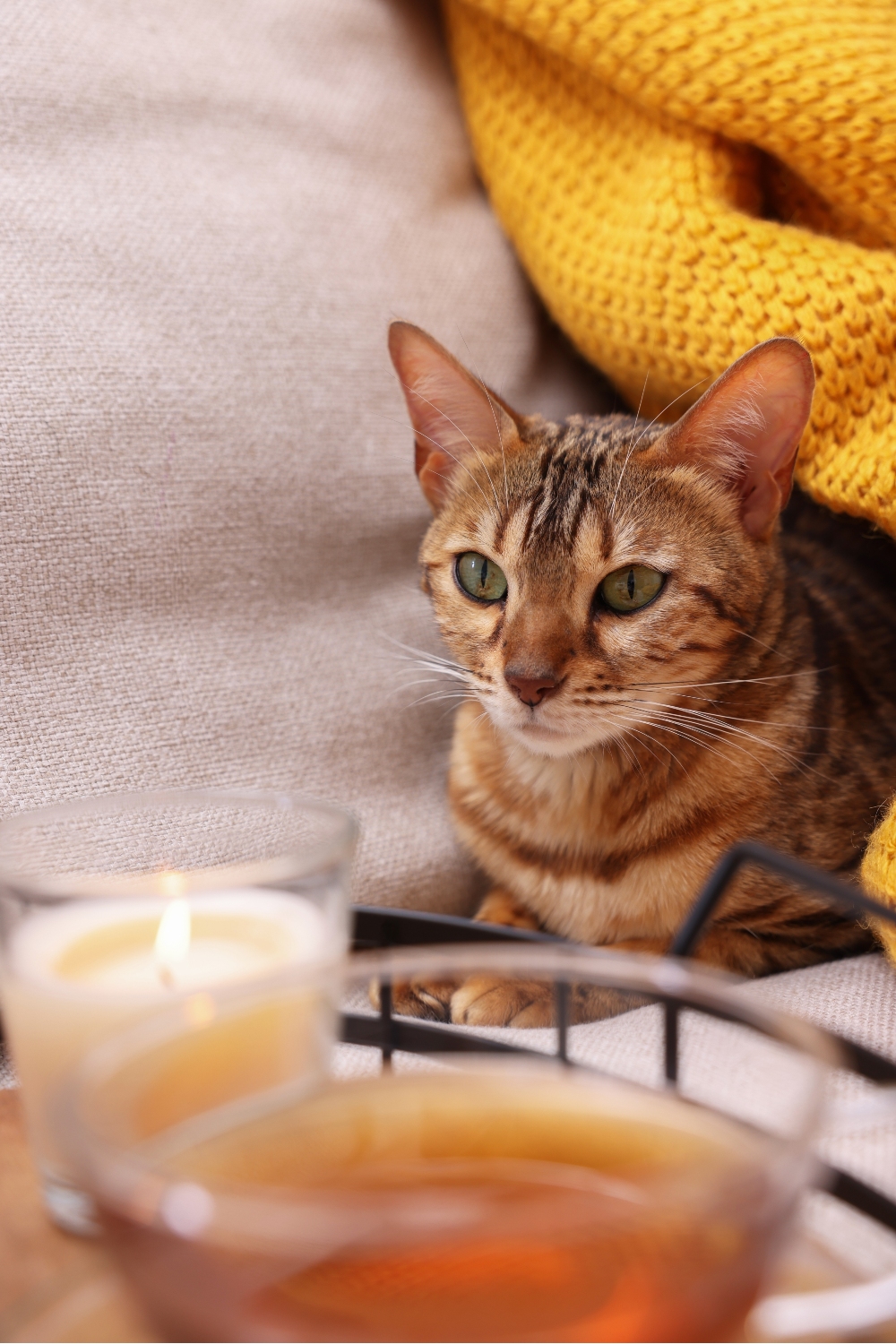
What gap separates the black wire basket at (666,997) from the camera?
506 mm

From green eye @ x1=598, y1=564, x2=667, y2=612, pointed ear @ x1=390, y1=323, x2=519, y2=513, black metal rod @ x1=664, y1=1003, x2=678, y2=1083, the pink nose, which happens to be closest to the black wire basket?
black metal rod @ x1=664, y1=1003, x2=678, y2=1083

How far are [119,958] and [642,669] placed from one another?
58 centimetres

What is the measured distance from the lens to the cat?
3.23 feet

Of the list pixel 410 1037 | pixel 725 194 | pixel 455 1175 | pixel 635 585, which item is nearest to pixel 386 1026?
pixel 410 1037

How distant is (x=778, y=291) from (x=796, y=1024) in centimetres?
85

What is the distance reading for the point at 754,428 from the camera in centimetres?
99

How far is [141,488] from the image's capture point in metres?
1.01

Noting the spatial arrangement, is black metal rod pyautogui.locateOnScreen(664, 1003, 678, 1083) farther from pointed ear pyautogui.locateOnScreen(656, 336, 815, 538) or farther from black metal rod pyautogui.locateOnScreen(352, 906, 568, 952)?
pointed ear pyautogui.locateOnScreen(656, 336, 815, 538)

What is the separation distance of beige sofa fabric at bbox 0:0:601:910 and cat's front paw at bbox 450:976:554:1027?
0.35 m

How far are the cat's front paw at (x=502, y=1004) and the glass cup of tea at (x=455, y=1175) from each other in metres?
0.06

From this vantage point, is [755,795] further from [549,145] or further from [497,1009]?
[549,145]

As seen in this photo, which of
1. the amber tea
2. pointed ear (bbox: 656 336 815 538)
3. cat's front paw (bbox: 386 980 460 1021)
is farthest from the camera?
pointed ear (bbox: 656 336 815 538)

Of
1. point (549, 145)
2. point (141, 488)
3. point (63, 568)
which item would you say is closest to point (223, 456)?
point (141, 488)

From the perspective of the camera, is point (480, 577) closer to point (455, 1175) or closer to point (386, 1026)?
point (386, 1026)
